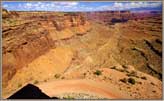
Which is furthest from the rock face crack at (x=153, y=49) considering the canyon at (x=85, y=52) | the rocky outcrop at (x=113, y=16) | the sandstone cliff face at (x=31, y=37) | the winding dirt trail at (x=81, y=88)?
the sandstone cliff face at (x=31, y=37)

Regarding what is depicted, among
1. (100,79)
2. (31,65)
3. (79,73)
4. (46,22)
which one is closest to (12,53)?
(31,65)

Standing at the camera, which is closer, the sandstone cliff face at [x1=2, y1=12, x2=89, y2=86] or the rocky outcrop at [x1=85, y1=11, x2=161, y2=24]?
the sandstone cliff face at [x1=2, y1=12, x2=89, y2=86]

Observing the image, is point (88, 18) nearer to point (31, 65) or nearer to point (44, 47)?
point (44, 47)

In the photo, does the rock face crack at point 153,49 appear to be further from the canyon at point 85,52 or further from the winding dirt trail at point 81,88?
the winding dirt trail at point 81,88

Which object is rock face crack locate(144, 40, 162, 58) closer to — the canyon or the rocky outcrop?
the canyon

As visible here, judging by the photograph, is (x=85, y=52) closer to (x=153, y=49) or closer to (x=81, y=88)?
(x=81, y=88)

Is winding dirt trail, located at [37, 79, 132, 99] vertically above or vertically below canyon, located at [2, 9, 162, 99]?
below

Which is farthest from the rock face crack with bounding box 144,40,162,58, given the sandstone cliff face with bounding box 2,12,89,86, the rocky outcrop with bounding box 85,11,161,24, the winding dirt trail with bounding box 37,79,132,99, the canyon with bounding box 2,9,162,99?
the sandstone cliff face with bounding box 2,12,89,86
